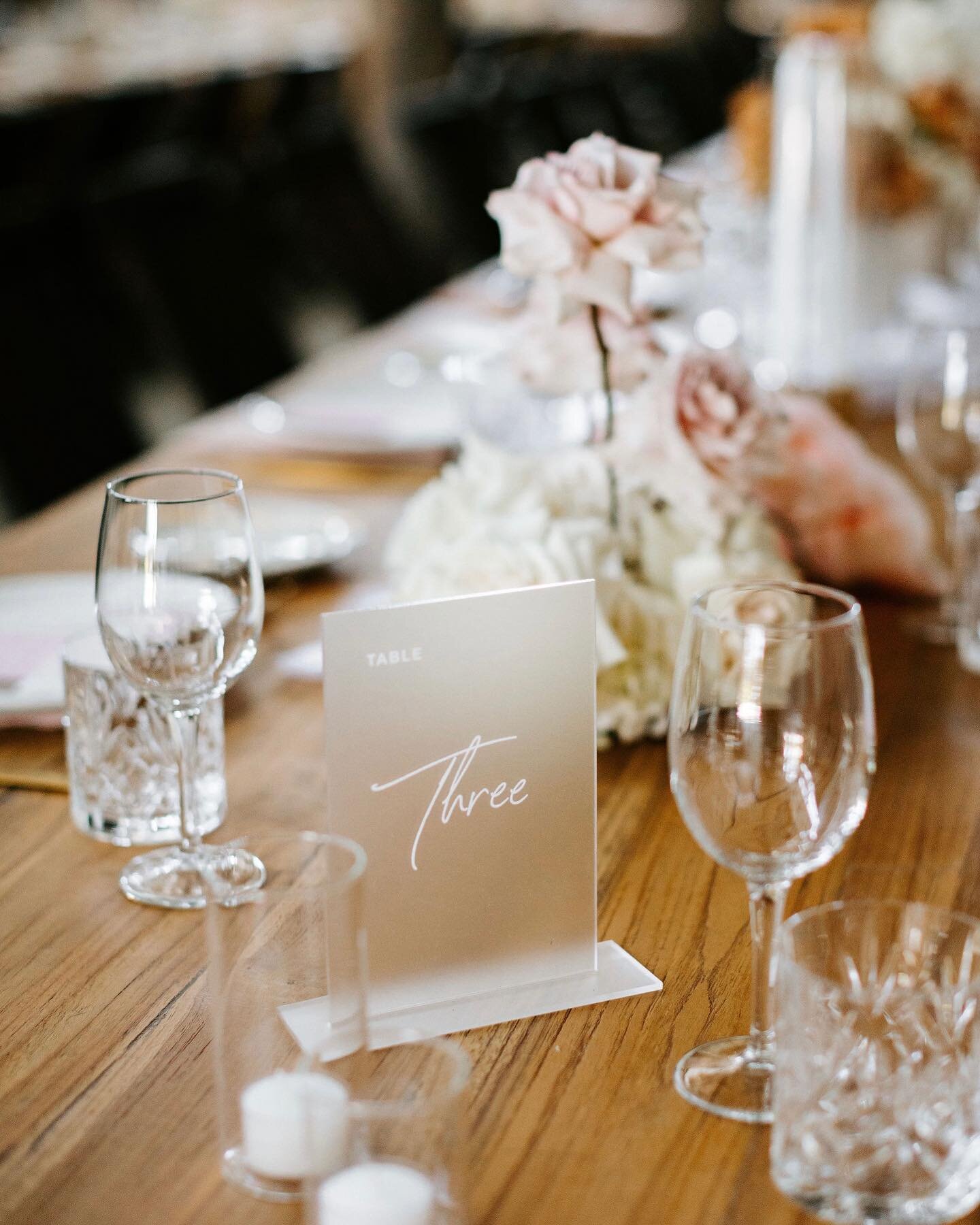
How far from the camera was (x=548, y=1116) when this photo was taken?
643 mm

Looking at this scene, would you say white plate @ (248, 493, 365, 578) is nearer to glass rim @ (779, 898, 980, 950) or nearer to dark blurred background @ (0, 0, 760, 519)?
dark blurred background @ (0, 0, 760, 519)

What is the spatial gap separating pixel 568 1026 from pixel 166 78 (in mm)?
6705

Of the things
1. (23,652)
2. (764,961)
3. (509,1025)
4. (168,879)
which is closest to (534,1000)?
(509,1025)

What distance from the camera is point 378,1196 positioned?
0.52 m

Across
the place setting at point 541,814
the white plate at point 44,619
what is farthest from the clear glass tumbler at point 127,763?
the white plate at point 44,619

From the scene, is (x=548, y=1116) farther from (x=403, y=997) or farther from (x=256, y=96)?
(x=256, y=96)

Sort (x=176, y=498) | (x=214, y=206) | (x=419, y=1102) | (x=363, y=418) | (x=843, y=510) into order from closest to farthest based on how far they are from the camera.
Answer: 1. (x=419, y=1102)
2. (x=176, y=498)
3. (x=843, y=510)
4. (x=363, y=418)
5. (x=214, y=206)

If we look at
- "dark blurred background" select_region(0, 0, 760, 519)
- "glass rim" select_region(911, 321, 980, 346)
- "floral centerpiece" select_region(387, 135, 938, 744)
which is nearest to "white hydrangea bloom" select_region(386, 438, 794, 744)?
"floral centerpiece" select_region(387, 135, 938, 744)

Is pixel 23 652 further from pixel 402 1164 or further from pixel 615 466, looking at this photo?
pixel 402 1164

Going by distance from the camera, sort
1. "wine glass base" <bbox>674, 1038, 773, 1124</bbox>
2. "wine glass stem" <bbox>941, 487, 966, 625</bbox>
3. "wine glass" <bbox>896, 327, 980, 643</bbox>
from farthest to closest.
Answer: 1. "wine glass stem" <bbox>941, 487, 966, 625</bbox>
2. "wine glass" <bbox>896, 327, 980, 643</bbox>
3. "wine glass base" <bbox>674, 1038, 773, 1124</bbox>

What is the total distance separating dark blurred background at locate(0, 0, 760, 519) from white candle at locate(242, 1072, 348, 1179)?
147 centimetres

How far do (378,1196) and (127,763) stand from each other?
453 millimetres

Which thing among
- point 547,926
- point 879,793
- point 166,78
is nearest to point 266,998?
point 547,926

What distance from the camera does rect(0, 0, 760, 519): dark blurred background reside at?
6.97 feet
